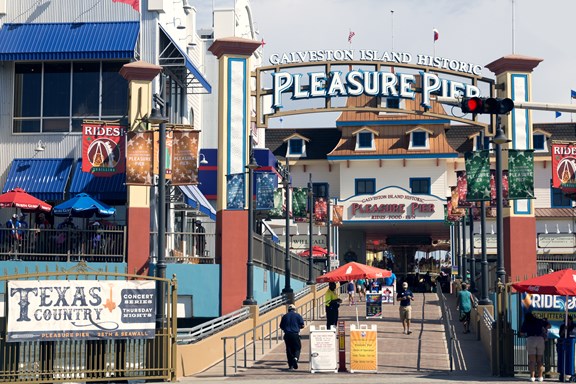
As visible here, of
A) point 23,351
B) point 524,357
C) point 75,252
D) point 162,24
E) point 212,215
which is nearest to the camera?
point 23,351

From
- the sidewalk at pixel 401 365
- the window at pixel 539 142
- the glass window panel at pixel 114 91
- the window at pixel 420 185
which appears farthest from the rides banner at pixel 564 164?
the window at pixel 539 142

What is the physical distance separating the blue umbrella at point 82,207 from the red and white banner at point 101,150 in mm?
1137

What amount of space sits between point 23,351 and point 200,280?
39.3 ft

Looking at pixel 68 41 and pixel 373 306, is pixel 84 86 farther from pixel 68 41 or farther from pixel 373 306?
pixel 373 306

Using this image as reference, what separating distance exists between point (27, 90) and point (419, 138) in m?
35.9

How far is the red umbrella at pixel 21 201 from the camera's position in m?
31.3

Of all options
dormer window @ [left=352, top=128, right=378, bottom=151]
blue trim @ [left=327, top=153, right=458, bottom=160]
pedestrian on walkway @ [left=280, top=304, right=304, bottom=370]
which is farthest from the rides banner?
dormer window @ [left=352, top=128, right=378, bottom=151]

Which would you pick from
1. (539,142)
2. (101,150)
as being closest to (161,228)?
(101,150)

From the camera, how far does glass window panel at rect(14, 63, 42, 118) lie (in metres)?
36.9

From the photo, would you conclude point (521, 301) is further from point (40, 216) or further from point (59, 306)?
point (40, 216)

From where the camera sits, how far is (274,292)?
3881cm

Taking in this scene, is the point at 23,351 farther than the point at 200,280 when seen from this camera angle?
No

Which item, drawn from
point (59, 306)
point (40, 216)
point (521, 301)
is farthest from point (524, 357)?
point (40, 216)

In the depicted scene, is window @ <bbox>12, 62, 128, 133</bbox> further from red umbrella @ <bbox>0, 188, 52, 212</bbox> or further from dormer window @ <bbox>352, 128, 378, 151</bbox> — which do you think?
dormer window @ <bbox>352, 128, 378, 151</bbox>
